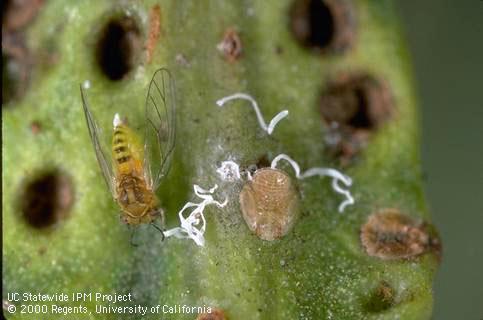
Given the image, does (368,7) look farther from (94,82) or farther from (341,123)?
(94,82)

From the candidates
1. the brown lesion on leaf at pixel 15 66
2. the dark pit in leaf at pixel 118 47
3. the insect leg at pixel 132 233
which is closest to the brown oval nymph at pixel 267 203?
the insect leg at pixel 132 233

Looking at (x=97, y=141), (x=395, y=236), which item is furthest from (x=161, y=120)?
(x=395, y=236)

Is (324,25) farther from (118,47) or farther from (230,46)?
(118,47)

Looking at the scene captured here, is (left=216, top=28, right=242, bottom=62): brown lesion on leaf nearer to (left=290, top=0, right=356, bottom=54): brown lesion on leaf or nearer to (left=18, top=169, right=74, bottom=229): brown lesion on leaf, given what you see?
(left=290, top=0, right=356, bottom=54): brown lesion on leaf

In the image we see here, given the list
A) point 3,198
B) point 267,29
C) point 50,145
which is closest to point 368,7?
point 267,29

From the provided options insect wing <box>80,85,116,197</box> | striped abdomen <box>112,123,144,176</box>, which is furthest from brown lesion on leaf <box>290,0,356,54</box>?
insect wing <box>80,85,116,197</box>

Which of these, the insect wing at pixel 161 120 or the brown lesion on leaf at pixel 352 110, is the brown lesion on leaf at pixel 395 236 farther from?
the insect wing at pixel 161 120
